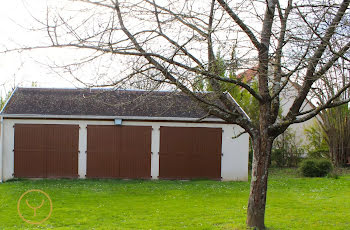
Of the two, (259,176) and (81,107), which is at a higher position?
(81,107)

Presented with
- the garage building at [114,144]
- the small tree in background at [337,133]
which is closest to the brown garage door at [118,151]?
the garage building at [114,144]

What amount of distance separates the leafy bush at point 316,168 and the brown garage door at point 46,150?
938 centimetres

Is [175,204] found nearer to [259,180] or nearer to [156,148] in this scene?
[259,180]

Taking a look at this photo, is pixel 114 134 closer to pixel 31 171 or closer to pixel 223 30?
pixel 31 171

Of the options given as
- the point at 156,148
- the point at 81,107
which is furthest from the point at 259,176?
the point at 81,107

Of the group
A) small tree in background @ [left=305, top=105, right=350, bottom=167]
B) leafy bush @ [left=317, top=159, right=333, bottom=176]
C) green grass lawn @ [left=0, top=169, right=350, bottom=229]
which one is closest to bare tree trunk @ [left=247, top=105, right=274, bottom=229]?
green grass lawn @ [left=0, top=169, right=350, bottom=229]

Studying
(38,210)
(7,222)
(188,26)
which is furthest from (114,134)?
(188,26)

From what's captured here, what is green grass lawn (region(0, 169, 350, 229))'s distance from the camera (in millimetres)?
8367

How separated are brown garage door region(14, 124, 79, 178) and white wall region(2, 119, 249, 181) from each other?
0.18 meters

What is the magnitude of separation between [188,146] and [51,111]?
17.3ft

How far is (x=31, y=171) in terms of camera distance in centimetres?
1530

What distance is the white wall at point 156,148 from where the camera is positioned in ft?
49.9

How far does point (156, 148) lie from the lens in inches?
618

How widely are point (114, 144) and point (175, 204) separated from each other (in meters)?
5.60
